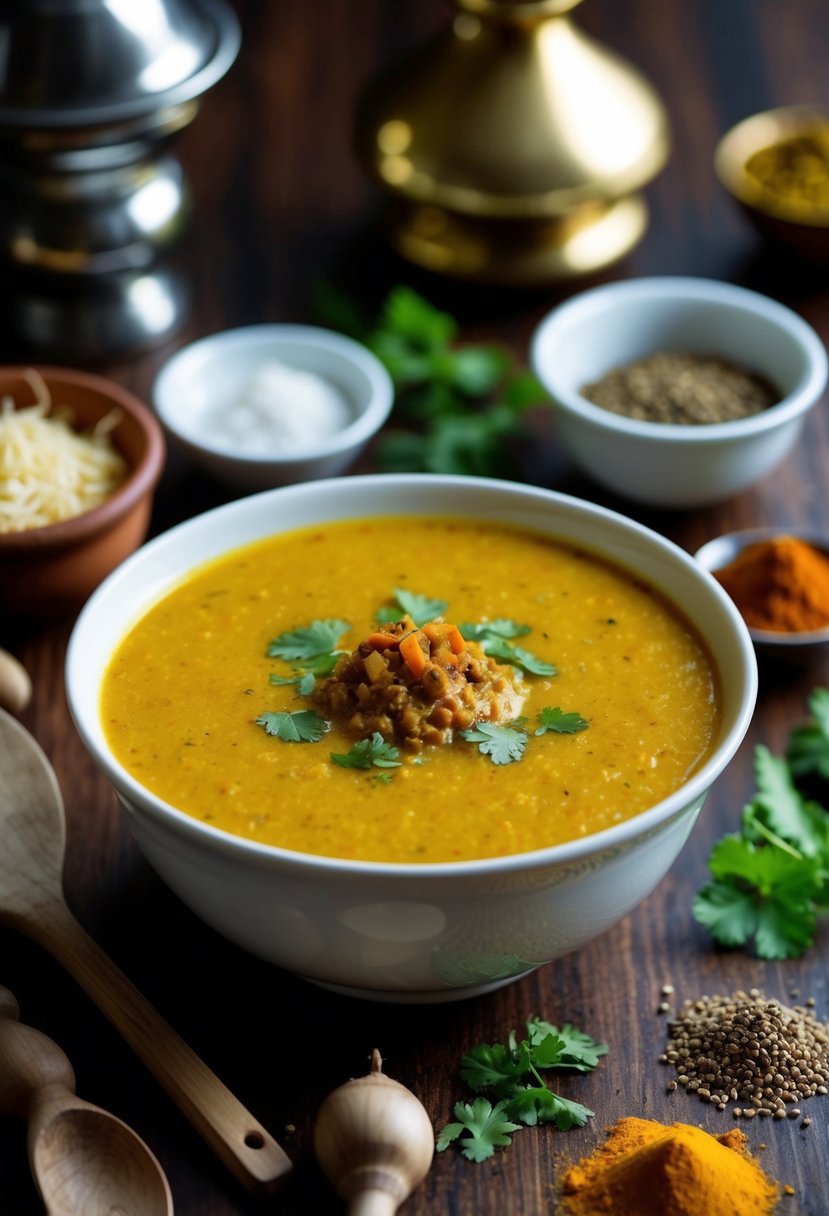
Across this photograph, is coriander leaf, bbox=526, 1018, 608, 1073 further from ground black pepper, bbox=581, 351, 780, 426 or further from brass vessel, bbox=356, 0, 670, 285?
brass vessel, bbox=356, 0, 670, 285

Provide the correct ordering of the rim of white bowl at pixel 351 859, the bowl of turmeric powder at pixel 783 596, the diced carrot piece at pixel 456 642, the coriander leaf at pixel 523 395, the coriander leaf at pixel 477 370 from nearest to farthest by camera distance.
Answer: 1. the rim of white bowl at pixel 351 859
2. the diced carrot piece at pixel 456 642
3. the bowl of turmeric powder at pixel 783 596
4. the coriander leaf at pixel 523 395
5. the coriander leaf at pixel 477 370

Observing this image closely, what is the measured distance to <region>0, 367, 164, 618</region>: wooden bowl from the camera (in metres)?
3.11

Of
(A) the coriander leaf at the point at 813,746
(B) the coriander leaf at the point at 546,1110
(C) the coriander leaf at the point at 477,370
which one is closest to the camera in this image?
(B) the coriander leaf at the point at 546,1110

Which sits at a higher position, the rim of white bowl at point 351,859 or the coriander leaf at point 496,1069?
the rim of white bowl at point 351,859

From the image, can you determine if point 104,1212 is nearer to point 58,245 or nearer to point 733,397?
point 733,397

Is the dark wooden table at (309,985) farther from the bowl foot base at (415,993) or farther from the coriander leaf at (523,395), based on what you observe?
the coriander leaf at (523,395)

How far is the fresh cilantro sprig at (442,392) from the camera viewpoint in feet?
12.0

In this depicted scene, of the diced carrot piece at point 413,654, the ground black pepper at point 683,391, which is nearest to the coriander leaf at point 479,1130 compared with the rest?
the diced carrot piece at point 413,654

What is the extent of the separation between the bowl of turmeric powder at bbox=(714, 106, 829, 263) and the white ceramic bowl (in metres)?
0.55

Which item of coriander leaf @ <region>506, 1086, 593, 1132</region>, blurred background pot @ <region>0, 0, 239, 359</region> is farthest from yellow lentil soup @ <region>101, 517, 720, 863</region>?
blurred background pot @ <region>0, 0, 239, 359</region>

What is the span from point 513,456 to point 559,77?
120 centimetres

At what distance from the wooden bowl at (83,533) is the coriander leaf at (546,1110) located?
1.49m

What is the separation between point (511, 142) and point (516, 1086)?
269 centimetres

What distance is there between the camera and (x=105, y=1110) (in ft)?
7.30
